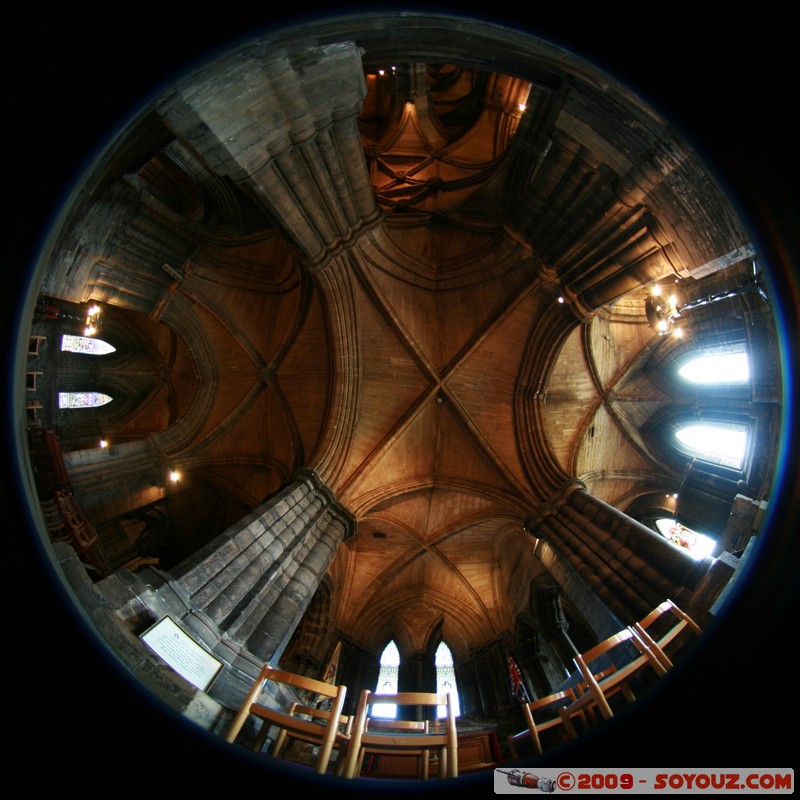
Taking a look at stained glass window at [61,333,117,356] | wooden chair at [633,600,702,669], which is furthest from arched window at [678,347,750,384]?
stained glass window at [61,333,117,356]

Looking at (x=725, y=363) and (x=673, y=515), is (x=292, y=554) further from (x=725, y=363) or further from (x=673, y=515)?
(x=725, y=363)

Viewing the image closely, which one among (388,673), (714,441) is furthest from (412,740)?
(714,441)

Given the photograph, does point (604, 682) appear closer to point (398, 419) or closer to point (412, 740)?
point (412, 740)

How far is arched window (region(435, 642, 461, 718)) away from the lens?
10.1 meters

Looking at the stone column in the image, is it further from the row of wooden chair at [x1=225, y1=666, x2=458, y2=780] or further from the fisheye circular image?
the row of wooden chair at [x1=225, y1=666, x2=458, y2=780]

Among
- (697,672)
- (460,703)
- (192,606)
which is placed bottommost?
(460,703)

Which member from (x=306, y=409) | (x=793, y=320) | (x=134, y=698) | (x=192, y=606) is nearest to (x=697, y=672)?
(x=793, y=320)

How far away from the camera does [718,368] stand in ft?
31.6

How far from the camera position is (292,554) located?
7203mm

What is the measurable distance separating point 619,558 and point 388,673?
752 centimetres

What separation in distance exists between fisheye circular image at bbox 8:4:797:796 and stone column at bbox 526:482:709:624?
0.19ft

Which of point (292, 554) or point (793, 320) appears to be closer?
point (793, 320)

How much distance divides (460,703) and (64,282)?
1219cm

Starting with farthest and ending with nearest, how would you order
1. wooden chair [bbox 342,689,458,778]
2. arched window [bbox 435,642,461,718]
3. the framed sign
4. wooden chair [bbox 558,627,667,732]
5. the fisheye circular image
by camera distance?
arched window [bbox 435,642,461,718] < the framed sign < wooden chair [bbox 558,627,667,732] < wooden chair [bbox 342,689,458,778] < the fisheye circular image
